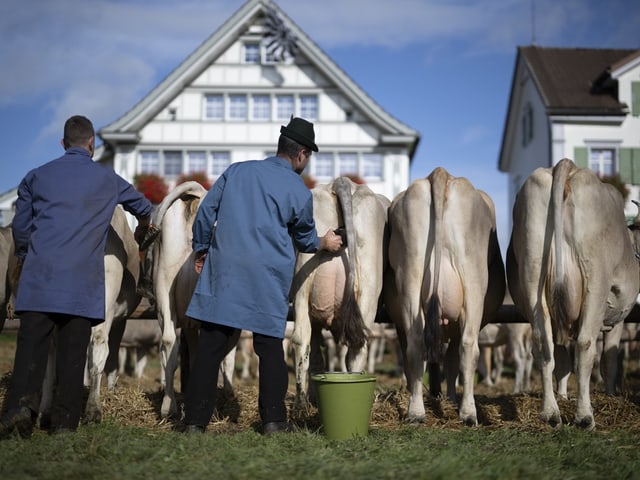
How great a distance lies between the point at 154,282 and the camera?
673 centimetres

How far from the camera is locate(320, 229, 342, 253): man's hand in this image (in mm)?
6148

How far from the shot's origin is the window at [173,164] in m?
31.5

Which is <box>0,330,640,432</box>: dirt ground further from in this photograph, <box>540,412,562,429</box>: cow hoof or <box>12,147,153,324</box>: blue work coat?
<box>12,147,153,324</box>: blue work coat

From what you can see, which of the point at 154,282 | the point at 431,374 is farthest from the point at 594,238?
the point at 154,282

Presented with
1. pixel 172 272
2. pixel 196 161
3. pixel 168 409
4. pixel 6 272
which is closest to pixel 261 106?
pixel 196 161

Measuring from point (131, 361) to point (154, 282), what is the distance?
1615 cm

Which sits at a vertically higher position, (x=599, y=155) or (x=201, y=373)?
(x=599, y=155)

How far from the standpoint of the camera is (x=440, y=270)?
6.29 metres

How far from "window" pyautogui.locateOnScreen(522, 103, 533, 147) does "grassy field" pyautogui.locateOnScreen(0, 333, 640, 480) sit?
93.0ft

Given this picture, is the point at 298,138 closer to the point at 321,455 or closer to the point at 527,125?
the point at 321,455

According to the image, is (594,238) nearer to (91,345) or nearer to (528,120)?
(91,345)

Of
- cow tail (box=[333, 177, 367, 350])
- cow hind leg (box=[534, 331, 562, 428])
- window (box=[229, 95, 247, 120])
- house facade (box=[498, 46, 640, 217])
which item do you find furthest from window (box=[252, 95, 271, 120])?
cow hind leg (box=[534, 331, 562, 428])

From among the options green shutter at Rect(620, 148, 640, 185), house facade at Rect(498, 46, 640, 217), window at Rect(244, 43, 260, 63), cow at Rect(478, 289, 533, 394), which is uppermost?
window at Rect(244, 43, 260, 63)

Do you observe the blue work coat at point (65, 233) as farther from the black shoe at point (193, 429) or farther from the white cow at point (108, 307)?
the black shoe at point (193, 429)
